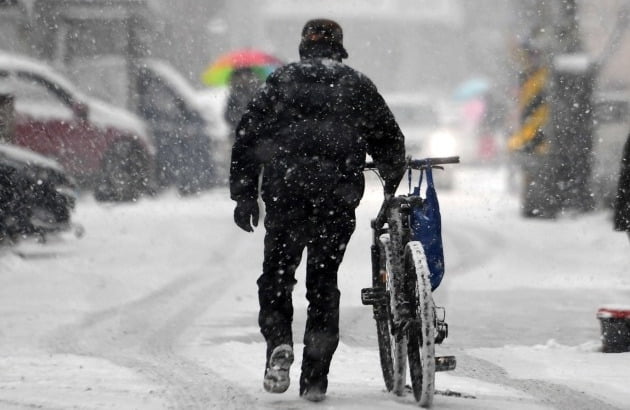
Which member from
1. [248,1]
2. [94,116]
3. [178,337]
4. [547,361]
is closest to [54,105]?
[94,116]

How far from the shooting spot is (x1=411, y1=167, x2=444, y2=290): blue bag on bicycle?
6273 millimetres

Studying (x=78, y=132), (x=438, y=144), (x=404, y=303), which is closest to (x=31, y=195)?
(x=78, y=132)

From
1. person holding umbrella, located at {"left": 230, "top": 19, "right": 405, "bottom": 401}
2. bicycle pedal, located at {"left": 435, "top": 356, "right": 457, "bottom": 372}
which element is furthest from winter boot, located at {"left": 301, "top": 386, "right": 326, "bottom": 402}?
bicycle pedal, located at {"left": 435, "top": 356, "right": 457, "bottom": 372}

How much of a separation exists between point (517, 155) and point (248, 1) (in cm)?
4062

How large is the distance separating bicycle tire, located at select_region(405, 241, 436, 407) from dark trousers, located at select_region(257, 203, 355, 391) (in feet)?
1.11

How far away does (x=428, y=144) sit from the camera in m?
26.2

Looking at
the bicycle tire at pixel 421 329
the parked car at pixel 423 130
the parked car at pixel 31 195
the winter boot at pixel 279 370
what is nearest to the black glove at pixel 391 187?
the bicycle tire at pixel 421 329

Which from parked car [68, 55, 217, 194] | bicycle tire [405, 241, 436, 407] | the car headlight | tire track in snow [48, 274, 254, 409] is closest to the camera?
bicycle tire [405, 241, 436, 407]

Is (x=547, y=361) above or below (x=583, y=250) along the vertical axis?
below

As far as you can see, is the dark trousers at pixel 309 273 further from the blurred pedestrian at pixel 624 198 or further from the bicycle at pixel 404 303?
the blurred pedestrian at pixel 624 198

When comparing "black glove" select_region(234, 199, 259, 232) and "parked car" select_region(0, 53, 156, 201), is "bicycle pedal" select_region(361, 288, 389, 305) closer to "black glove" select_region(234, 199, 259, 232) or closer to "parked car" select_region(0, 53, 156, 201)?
"black glove" select_region(234, 199, 259, 232)

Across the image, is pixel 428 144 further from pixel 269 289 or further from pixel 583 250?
pixel 269 289

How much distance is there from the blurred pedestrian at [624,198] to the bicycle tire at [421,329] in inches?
96.7

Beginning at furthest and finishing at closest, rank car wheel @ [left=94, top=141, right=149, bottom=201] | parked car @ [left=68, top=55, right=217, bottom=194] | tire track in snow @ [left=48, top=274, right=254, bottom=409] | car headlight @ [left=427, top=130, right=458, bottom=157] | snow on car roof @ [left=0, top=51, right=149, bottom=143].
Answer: car headlight @ [left=427, top=130, right=458, bottom=157] < parked car @ [left=68, top=55, right=217, bottom=194] < car wheel @ [left=94, top=141, right=149, bottom=201] < snow on car roof @ [left=0, top=51, right=149, bottom=143] < tire track in snow @ [left=48, top=274, right=254, bottom=409]
